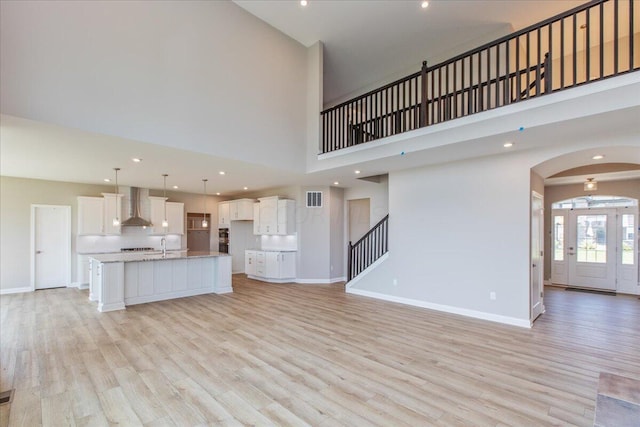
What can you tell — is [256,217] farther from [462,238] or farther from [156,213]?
[462,238]

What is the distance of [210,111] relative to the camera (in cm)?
505

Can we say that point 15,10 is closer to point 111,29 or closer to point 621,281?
point 111,29

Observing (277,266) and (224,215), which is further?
(224,215)

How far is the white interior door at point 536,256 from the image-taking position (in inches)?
192

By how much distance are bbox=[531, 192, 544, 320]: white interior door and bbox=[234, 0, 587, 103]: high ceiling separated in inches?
130

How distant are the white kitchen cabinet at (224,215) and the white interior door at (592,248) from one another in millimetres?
10039

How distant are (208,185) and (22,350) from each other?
5.47 meters

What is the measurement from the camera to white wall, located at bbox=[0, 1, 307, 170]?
352 cm

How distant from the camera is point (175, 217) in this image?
9453 millimetres

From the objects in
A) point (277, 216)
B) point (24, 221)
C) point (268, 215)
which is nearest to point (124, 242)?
point (24, 221)

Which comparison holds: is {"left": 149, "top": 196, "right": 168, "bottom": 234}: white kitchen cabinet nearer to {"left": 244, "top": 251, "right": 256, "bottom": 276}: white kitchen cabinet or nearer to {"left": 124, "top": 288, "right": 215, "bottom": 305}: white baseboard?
{"left": 244, "top": 251, "right": 256, "bottom": 276}: white kitchen cabinet

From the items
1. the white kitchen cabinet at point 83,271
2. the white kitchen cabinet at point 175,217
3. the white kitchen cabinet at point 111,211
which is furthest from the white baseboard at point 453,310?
the white kitchen cabinet at point 83,271

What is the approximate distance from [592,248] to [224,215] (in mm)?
10664

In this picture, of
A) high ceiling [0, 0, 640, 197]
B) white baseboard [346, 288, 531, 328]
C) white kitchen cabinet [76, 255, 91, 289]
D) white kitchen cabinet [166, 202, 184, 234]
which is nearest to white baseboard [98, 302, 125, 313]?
high ceiling [0, 0, 640, 197]
